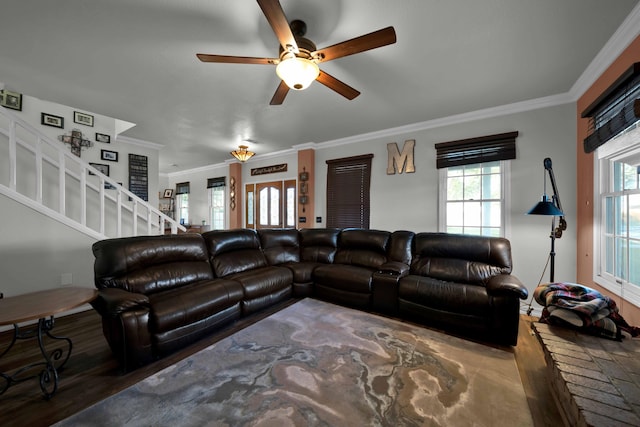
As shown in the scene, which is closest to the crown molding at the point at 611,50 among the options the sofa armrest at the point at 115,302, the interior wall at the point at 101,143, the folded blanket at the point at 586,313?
the folded blanket at the point at 586,313

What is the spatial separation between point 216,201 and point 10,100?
4.10 m

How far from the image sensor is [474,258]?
108 inches

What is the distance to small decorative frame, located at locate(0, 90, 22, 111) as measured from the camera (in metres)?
3.23

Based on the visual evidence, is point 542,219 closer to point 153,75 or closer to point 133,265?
point 133,265

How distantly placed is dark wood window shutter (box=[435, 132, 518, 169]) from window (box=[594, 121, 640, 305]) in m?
0.89

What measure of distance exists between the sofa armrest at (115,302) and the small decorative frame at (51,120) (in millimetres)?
3461

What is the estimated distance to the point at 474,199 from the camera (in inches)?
135

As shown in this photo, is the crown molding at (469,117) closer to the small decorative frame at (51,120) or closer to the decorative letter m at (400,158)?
the decorative letter m at (400,158)

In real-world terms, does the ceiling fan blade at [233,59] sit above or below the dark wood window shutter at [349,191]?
above

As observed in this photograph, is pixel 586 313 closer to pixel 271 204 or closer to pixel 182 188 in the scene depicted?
pixel 271 204

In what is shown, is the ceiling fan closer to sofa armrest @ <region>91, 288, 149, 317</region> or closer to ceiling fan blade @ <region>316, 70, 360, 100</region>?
ceiling fan blade @ <region>316, 70, 360, 100</region>

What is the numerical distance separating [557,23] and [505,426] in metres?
2.75

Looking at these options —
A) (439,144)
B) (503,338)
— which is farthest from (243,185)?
(503,338)

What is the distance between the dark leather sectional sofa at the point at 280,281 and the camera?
1.86m
